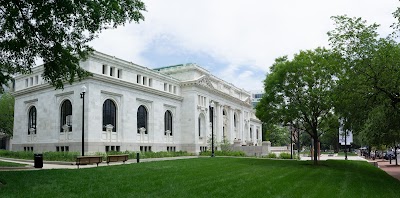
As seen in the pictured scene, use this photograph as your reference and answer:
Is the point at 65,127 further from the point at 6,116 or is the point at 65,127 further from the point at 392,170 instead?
the point at 392,170

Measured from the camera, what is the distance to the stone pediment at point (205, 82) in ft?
191

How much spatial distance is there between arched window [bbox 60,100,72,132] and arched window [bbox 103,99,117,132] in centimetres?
405

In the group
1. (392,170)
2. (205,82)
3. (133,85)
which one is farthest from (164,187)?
(205,82)

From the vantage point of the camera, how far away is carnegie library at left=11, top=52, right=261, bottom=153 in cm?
4094

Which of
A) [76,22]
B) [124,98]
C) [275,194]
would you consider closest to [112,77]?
[124,98]

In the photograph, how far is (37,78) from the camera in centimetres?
4775

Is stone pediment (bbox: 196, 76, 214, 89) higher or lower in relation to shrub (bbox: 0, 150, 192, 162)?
higher

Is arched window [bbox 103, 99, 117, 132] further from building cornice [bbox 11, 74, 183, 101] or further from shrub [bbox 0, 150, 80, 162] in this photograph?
shrub [bbox 0, 150, 80, 162]

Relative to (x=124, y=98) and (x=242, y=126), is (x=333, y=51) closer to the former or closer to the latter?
(x=124, y=98)

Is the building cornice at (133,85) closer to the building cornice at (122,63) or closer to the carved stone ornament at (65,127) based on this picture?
the building cornice at (122,63)

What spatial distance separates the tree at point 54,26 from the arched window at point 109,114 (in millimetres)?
22416

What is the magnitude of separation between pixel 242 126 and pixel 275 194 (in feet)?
209

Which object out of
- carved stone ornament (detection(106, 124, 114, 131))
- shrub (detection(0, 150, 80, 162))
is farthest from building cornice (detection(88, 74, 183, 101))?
shrub (detection(0, 150, 80, 162))

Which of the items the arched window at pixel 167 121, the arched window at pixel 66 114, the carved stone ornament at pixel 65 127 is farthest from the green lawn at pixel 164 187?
the arched window at pixel 167 121
